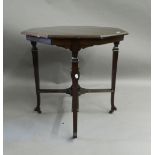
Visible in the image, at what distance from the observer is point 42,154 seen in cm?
138

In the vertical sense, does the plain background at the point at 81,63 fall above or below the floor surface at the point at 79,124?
above

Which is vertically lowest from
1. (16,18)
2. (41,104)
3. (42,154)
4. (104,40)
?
(42,154)

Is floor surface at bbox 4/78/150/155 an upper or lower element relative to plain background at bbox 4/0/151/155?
lower

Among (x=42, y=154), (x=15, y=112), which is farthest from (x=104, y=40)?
(x=15, y=112)

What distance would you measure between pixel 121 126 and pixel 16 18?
44.5 inches

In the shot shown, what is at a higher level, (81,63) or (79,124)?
(81,63)

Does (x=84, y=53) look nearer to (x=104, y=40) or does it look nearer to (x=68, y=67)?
(x=68, y=67)

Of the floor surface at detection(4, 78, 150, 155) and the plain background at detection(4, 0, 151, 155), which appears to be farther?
the plain background at detection(4, 0, 151, 155)

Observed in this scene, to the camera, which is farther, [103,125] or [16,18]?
[16,18]

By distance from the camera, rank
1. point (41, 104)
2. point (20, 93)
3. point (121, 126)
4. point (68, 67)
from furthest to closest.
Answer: point (68, 67), point (20, 93), point (41, 104), point (121, 126)

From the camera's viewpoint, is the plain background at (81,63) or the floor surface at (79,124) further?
the plain background at (81,63)

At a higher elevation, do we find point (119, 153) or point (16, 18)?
point (16, 18)

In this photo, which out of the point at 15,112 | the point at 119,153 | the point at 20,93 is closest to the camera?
the point at 119,153

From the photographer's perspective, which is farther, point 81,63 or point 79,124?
point 81,63
